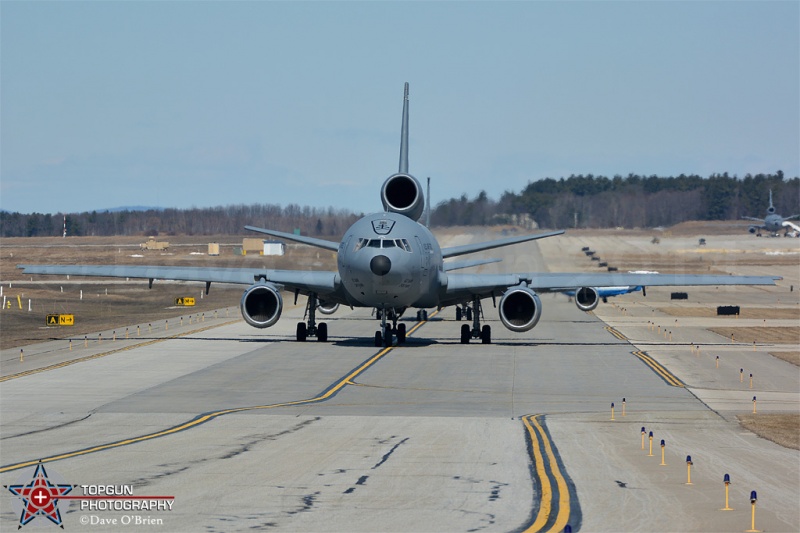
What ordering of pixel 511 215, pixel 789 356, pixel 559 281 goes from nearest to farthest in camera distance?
pixel 789 356, pixel 559 281, pixel 511 215

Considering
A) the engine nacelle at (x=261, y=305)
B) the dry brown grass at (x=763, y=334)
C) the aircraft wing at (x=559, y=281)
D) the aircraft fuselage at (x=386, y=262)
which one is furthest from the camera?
the dry brown grass at (x=763, y=334)

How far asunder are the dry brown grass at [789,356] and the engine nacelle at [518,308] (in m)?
11.1

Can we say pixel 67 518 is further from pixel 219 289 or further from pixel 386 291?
pixel 219 289

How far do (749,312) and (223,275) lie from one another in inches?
1807

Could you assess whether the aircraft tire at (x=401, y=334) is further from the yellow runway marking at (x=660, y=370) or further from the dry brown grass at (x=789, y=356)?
the dry brown grass at (x=789, y=356)

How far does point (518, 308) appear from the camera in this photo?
50.9 metres

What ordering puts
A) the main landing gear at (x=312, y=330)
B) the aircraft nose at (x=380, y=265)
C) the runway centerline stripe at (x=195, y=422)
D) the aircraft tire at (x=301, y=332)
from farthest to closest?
1. the aircraft tire at (x=301, y=332)
2. the main landing gear at (x=312, y=330)
3. the aircraft nose at (x=380, y=265)
4. the runway centerline stripe at (x=195, y=422)

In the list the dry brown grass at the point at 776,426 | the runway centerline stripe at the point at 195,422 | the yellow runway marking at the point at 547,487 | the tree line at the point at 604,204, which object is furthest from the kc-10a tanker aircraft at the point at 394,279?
the tree line at the point at 604,204

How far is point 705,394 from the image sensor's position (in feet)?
120

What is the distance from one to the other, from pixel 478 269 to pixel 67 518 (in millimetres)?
95831

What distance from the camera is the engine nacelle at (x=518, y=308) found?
50562mm

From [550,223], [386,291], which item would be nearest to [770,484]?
[386,291]

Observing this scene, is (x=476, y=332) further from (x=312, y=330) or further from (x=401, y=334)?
(x=312, y=330)

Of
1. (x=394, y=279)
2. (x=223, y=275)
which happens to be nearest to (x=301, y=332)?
(x=223, y=275)
